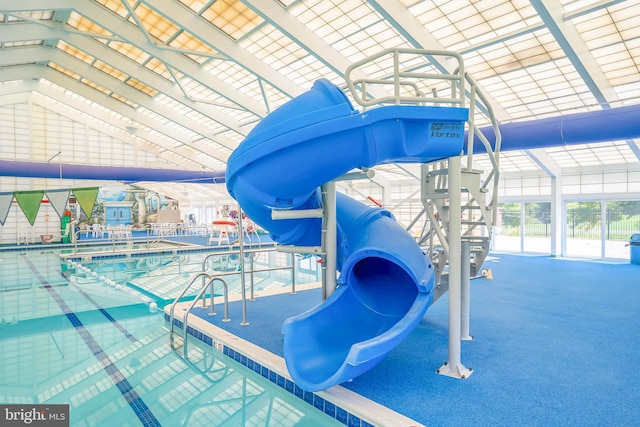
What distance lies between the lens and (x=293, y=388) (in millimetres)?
3346

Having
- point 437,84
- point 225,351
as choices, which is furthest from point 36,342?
point 437,84

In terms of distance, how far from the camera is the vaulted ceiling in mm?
7418

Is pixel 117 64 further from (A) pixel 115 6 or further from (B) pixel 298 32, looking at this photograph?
(B) pixel 298 32

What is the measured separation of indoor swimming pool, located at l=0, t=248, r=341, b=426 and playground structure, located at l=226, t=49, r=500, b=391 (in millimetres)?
580

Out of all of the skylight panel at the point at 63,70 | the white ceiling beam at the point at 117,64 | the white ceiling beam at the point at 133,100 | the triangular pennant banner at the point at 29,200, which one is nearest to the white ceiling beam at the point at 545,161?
the white ceiling beam at the point at 117,64

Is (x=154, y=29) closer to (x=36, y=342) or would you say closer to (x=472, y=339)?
(x=36, y=342)

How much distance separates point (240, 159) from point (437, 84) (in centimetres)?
864

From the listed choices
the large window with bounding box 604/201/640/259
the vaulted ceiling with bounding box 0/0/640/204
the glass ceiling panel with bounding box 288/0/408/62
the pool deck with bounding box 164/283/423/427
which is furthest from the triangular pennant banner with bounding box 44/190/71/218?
the large window with bounding box 604/201/640/259

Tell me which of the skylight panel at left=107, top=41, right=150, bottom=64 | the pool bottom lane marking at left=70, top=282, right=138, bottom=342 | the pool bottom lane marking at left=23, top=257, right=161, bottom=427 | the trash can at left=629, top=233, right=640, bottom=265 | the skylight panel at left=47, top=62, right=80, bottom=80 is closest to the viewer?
the pool bottom lane marking at left=23, top=257, right=161, bottom=427

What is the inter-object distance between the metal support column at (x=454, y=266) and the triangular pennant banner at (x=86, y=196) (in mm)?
11142

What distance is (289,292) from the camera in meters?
6.79

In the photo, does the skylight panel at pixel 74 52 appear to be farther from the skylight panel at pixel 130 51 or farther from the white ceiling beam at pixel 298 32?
the white ceiling beam at pixel 298 32

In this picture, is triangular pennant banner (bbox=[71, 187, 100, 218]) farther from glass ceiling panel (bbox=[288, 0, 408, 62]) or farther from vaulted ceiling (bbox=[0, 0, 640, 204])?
glass ceiling panel (bbox=[288, 0, 408, 62])

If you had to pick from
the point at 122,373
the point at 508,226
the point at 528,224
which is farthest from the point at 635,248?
the point at 122,373
